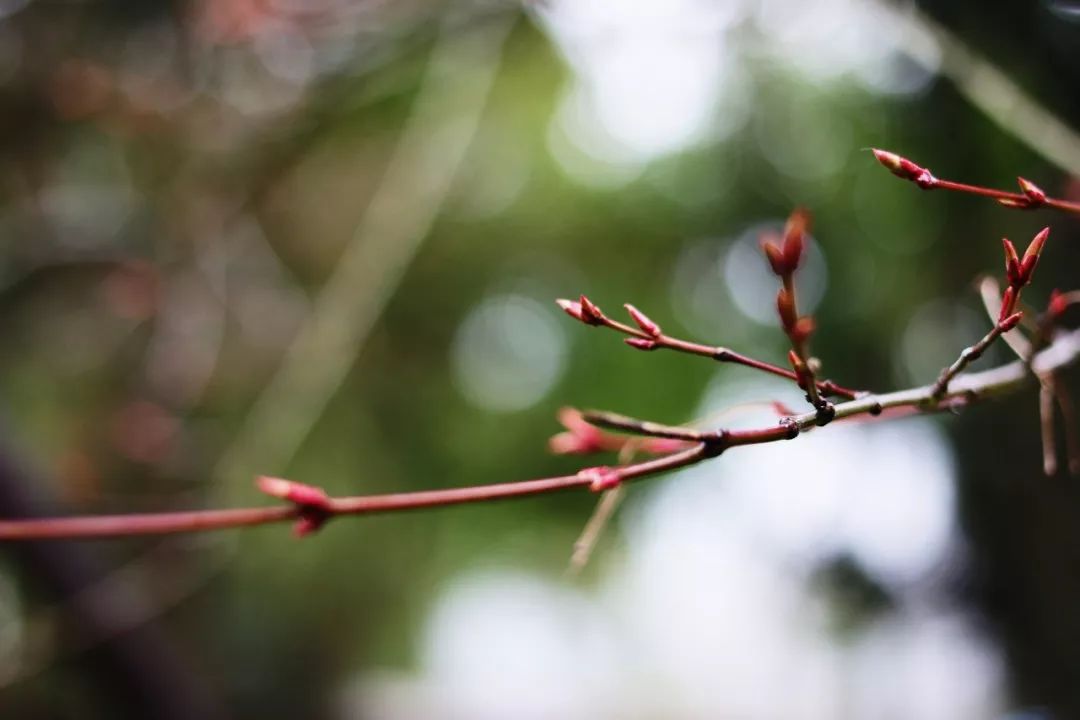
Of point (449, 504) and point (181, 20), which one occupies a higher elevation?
point (181, 20)

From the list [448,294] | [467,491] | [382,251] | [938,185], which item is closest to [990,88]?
[938,185]

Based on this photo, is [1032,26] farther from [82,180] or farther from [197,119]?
[82,180]

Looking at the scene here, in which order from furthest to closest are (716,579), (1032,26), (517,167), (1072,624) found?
1. (716,579)
2. (517,167)
3. (1072,624)
4. (1032,26)

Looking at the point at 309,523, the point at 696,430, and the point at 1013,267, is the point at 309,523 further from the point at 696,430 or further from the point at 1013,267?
the point at 1013,267

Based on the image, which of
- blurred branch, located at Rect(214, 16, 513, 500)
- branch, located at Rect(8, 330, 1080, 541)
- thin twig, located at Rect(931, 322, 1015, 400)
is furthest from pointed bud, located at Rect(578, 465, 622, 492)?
blurred branch, located at Rect(214, 16, 513, 500)

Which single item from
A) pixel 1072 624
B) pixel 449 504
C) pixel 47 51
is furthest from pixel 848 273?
pixel 449 504

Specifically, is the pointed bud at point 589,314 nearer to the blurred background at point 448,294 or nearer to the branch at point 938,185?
the branch at point 938,185

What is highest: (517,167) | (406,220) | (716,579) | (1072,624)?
(517,167)

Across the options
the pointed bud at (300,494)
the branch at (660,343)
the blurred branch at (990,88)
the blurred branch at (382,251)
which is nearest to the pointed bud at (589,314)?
the branch at (660,343)
